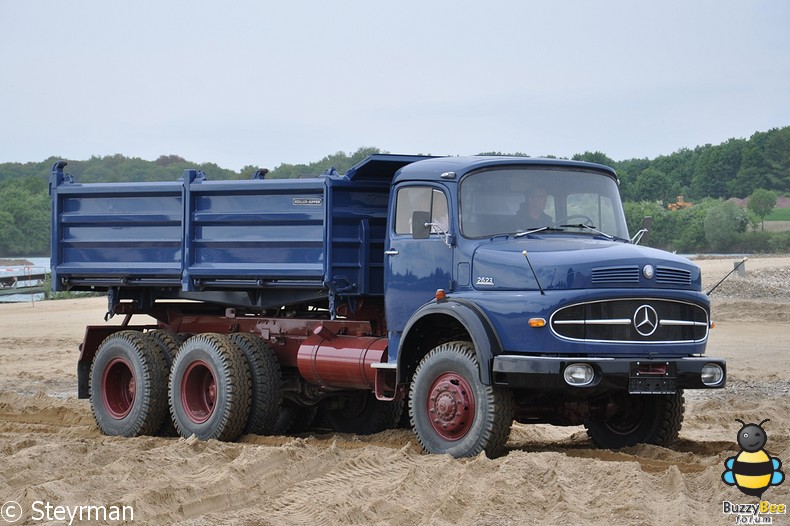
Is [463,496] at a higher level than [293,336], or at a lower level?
lower

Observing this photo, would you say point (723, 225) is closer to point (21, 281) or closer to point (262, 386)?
point (21, 281)

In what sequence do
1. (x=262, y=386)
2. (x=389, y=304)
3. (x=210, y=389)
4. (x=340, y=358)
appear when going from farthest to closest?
1. (x=210, y=389)
2. (x=262, y=386)
3. (x=340, y=358)
4. (x=389, y=304)

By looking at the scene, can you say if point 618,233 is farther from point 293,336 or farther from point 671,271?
point 293,336

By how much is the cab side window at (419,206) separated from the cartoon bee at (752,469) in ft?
11.0

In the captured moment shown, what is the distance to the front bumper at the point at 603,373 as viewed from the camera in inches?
395

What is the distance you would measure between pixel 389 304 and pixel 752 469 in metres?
4.05

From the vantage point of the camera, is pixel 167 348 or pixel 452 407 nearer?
pixel 452 407

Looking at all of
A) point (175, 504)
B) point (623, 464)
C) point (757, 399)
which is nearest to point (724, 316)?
point (757, 399)

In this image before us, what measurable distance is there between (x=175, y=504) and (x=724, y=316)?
68.0 feet

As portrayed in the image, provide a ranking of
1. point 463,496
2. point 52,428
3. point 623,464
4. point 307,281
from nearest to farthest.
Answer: point 463,496, point 623,464, point 307,281, point 52,428

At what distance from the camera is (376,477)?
9.91m

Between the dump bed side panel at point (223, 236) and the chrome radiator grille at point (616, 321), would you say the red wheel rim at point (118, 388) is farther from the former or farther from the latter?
the chrome radiator grille at point (616, 321)

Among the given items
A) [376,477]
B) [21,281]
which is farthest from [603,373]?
[21,281]

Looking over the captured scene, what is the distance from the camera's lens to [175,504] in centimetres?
905
